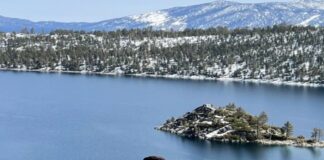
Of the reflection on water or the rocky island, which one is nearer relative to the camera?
the reflection on water

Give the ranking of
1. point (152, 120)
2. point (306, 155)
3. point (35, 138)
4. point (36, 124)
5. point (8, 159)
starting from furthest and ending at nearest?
point (152, 120), point (36, 124), point (35, 138), point (306, 155), point (8, 159)

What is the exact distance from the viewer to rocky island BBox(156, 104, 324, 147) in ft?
549

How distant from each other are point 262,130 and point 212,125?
1301 cm

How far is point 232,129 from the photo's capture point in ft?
562

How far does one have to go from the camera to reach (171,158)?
5605 inches

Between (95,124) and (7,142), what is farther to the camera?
(95,124)

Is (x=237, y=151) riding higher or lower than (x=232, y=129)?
lower

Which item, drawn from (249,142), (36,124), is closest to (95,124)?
(36,124)

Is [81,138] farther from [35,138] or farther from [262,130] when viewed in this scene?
[262,130]

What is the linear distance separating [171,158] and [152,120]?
189 feet

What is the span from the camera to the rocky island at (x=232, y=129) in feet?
549

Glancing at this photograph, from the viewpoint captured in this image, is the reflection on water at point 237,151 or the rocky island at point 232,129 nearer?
the reflection on water at point 237,151

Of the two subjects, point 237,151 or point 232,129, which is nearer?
point 237,151

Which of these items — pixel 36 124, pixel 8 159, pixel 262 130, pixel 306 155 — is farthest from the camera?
pixel 36 124
